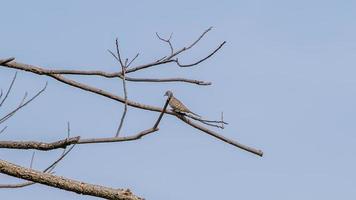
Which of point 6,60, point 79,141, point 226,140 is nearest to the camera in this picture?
point 79,141

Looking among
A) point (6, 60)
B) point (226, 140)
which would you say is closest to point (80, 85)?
point (6, 60)

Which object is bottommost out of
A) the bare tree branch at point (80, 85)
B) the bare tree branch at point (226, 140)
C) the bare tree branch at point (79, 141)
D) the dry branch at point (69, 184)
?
the dry branch at point (69, 184)

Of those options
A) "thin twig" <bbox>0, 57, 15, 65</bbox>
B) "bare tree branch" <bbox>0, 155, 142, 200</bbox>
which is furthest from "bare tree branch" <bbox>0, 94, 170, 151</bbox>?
"thin twig" <bbox>0, 57, 15, 65</bbox>

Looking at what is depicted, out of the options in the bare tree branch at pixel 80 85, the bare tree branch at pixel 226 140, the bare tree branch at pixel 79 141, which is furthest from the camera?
the bare tree branch at pixel 80 85

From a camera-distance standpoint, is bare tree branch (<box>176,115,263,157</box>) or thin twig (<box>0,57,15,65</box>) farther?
thin twig (<box>0,57,15,65</box>)

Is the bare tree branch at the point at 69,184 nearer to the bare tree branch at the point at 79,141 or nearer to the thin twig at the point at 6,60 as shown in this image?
the bare tree branch at the point at 79,141

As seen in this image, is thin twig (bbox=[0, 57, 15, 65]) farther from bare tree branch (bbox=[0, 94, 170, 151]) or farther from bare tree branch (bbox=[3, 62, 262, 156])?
bare tree branch (bbox=[0, 94, 170, 151])

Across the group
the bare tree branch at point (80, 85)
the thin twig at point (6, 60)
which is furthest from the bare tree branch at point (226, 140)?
the thin twig at point (6, 60)

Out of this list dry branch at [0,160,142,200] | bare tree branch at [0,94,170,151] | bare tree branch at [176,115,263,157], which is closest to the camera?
bare tree branch at [0,94,170,151]

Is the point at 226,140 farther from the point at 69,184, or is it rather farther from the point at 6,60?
the point at 6,60

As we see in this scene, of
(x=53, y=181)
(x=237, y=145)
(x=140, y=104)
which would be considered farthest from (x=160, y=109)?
(x=53, y=181)

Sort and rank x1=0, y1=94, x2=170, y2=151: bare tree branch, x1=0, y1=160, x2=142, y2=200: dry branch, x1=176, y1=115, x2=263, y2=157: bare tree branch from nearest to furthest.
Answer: x1=0, y1=94, x2=170, y2=151: bare tree branch
x1=176, y1=115, x2=263, y2=157: bare tree branch
x1=0, y1=160, x2=142, y2=200: dry branch

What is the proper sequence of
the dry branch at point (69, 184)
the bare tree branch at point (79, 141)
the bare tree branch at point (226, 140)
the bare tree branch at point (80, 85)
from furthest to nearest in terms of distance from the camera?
1. the bare tree branch at point (80, 85)
2. the dry branch at point (69, 184)
3. the bare tree branch at point (226, 140)
4. the bare tree branch at point (79, 141)

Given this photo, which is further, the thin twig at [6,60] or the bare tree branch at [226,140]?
the thin twig at [6,60]
